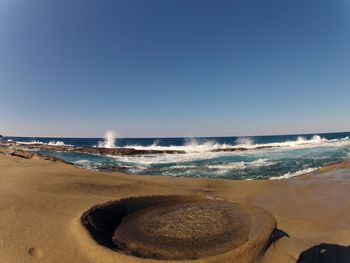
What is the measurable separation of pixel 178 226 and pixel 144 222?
528 millimetres

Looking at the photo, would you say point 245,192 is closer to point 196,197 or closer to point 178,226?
point 196,197

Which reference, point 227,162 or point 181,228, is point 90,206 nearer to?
point 181,228

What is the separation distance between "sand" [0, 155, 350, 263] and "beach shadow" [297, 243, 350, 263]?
0.33 feet

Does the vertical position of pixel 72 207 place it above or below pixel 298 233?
above

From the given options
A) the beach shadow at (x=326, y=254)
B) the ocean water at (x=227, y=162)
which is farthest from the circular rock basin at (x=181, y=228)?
the ocean water at (x=227, y=162)

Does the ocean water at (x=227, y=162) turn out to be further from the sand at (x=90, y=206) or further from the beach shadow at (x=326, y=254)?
the beach shadow at (x=326, y=254)

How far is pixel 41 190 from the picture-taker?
4.91 m

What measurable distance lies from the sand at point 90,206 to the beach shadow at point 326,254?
100 mm

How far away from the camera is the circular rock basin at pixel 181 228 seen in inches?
130

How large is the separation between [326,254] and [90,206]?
3379 mm

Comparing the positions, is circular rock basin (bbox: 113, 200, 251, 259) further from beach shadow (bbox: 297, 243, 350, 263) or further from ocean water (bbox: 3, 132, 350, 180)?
ocean water (bbox: 3, 132, 350, 180)

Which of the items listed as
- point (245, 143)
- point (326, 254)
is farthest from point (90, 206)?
point (245, 143)

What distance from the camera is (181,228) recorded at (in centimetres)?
407

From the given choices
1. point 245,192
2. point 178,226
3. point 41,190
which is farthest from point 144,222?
point 245,192
